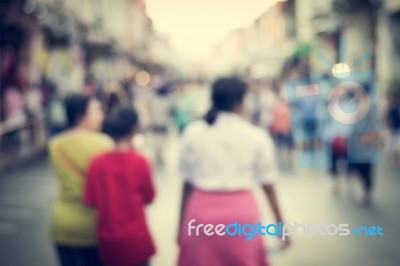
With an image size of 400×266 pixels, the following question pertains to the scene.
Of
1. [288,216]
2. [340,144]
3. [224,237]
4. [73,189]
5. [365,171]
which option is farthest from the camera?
[340,144]

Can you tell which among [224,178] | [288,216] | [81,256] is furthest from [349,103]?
[81,256]

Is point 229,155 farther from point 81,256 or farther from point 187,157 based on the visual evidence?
point 81,256

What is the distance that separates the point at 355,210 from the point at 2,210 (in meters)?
4.36

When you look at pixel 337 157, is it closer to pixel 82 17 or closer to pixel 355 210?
pixel 355 210

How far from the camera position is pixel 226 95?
2.21 m

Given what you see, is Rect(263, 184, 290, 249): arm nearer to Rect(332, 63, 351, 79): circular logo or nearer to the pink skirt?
the pink skirt

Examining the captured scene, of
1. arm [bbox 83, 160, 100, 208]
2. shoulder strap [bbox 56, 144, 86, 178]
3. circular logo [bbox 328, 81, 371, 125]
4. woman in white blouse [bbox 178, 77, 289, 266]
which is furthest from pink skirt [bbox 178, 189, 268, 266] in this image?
circular logo [bbox 328, 81, 371, 125]

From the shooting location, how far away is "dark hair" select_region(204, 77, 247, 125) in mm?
2199

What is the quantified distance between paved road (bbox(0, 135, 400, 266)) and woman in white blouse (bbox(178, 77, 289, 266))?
58cm

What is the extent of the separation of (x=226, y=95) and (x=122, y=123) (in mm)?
594

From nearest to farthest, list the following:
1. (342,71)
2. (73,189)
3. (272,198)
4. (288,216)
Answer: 1. (272,198)
2. (73,189)
3. (288,216)
4. (342,71)

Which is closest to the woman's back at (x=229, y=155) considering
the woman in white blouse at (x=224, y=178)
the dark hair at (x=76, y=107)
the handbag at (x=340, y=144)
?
the woman in white blouse at (x=224, y=178)

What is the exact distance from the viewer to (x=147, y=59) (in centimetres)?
3444

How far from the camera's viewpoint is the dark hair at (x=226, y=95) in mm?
2199
